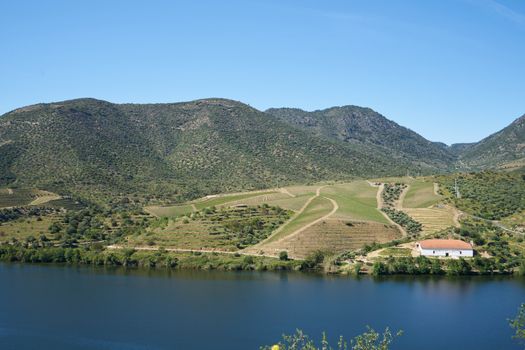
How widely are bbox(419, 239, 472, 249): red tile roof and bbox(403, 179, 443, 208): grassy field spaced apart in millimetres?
28561

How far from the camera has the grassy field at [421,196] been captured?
126 meters

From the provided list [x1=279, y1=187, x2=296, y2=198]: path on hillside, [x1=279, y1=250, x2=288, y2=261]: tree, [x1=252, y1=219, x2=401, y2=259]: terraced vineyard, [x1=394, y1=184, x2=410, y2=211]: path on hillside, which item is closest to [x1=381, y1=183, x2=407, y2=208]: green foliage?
[x1=394, y1=184, x2=410, y2=211]: path on hillside

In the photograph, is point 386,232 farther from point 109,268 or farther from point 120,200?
point 120,200

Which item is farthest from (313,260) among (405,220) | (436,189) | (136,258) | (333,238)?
(436,189)

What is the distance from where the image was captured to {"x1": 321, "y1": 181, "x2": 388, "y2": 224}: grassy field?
11319 centimetres

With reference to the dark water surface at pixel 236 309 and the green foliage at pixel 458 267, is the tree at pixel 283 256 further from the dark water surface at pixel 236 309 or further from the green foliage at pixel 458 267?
the green foliage at pixel 458 267

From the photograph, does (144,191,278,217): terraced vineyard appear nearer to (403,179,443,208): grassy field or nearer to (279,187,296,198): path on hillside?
(279,187,296,198): path on hillside

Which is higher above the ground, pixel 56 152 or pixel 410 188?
pixel 56 152

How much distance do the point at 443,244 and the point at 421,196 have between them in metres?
39.8

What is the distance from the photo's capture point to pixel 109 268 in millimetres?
98125

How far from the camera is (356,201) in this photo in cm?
13075

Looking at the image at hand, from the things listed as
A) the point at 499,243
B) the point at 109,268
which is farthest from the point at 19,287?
the point at 499,243

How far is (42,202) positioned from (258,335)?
100 metres

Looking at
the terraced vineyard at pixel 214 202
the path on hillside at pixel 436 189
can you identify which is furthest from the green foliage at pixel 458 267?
→ the terraced vineyard at pixel 214 202
